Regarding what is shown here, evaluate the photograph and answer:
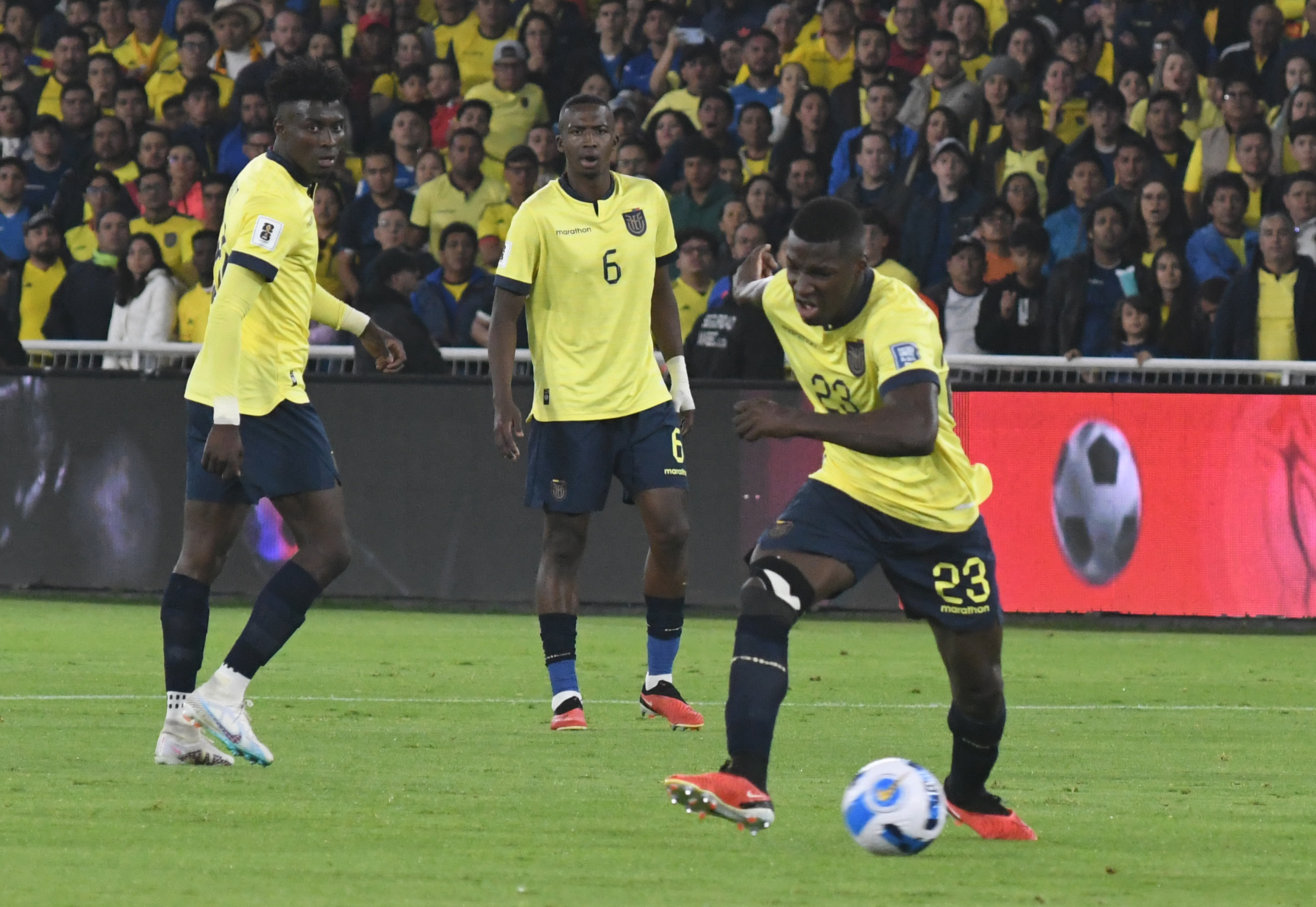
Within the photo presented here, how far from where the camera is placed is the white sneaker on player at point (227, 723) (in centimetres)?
727

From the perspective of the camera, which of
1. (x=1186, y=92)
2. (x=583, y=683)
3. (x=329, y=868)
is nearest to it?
(x=329, y=868)

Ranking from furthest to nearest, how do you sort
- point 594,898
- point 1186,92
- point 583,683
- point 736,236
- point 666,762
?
1. point 1186,92
2. point 736,236
3. point 583,683
4. point 666,762
5. point 594,898

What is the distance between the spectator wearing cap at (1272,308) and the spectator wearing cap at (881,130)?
2.70 m

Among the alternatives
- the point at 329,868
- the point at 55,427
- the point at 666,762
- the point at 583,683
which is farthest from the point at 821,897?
the point at 55,427

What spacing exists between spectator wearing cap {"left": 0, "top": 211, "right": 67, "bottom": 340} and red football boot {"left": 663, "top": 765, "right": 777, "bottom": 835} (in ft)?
38.1

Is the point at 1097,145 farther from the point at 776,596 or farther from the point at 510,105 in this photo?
the point at 776,596

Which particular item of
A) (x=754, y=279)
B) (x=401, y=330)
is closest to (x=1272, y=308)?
(x=401, y=330)

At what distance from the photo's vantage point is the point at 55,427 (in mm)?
14508

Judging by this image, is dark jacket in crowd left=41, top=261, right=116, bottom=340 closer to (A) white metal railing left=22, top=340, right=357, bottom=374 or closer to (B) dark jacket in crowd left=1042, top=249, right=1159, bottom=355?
(A) white metal railing left=22, top=340, right=357, bottom=374

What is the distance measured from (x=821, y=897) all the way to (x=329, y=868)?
1.24m

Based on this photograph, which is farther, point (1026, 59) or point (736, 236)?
point (1026, 59)

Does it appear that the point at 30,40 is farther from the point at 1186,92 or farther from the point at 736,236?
the point at 1186,92

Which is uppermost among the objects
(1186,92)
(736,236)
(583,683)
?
(1186,92)

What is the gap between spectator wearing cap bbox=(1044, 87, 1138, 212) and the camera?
14.7 metres
